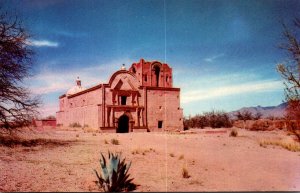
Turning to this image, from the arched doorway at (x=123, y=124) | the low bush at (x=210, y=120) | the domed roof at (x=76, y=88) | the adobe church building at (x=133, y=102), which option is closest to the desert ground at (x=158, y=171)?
the adobe church building at (x=133, y=102)

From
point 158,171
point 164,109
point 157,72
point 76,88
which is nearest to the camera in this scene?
point 158,171

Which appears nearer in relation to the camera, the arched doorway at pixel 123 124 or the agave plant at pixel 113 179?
the agave plant at pixel 113 179

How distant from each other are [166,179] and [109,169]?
1954 millimetres

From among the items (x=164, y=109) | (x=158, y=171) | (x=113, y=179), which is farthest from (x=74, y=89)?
(x=113, y=179)

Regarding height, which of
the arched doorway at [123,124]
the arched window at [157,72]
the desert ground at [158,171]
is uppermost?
the arched window at [157,72]

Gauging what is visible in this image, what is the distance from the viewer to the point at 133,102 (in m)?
33.5

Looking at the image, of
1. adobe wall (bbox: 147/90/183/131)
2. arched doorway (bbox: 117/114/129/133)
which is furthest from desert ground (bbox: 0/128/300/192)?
adobe wall (bbox: 147/90/183/131)

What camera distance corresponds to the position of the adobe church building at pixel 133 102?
31.4 meters

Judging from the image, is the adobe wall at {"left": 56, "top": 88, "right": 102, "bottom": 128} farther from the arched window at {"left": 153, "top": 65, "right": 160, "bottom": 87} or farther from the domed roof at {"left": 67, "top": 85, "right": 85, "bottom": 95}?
the arched window at {"left": 153, "top": 65, "right": 160, "bottom": 87}

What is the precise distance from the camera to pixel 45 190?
732 centimetres

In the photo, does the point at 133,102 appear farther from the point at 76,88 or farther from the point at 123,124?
the point at 76,88

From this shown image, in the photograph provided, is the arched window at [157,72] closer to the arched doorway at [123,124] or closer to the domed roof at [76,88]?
the arched doorway at [123,124]

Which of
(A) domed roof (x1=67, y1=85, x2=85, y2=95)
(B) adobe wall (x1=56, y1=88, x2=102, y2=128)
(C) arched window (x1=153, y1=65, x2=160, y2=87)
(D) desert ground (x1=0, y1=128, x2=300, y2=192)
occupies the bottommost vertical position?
(D) desert ground (x1=0, y1=128, x2=300, y2=192)

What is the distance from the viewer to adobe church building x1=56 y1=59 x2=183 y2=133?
31.4m
